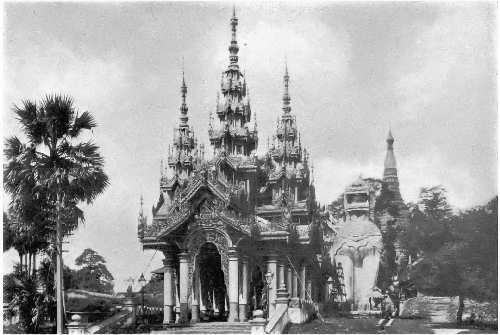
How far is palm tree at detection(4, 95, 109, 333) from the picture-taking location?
2894 centimetres

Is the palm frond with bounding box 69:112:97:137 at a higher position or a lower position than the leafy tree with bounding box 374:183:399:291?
higher

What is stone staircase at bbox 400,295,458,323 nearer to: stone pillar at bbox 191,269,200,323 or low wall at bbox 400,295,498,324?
low wall at bbox 400,295,498,324

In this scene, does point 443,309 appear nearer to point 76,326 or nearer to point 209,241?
point 209,241

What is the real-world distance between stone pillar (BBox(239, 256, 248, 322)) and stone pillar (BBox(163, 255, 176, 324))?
12.4 feet

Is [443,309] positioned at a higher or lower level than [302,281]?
lower

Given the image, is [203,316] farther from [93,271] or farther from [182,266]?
[93,271]

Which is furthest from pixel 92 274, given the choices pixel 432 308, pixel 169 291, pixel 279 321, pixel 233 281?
pixel 432 308

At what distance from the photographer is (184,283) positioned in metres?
36.6

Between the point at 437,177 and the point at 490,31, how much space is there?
7666 mm

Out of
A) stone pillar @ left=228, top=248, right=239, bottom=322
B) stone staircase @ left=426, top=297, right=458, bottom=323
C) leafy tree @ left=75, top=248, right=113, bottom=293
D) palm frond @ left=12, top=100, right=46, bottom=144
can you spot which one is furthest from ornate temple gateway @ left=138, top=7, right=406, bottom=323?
palm frond @ left=12, top=100, right=46, bottom=144

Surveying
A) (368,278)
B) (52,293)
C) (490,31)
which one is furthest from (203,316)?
(490,31)

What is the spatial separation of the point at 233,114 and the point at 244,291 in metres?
11.9

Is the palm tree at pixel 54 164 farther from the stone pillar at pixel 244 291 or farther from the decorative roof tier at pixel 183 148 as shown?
the decorative roof tier at pixel 183 148

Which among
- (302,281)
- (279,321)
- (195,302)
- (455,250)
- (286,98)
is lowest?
(279,321)
